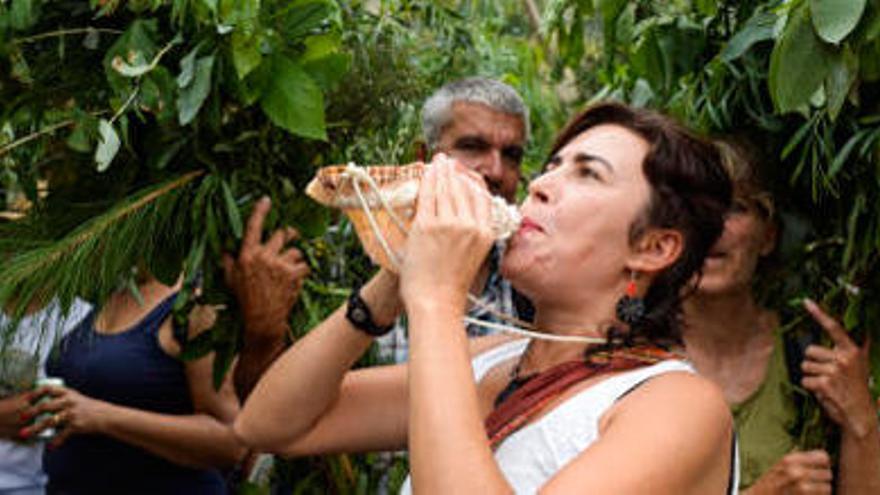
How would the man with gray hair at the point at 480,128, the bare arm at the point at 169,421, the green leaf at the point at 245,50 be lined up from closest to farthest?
the green leaf at the point at 245,50 < the bare arm at the point at 169,421 < the man with gray hair at the point at 480,128

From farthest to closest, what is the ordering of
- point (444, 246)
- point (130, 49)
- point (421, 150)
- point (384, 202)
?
point (421, 150), point (130, 49), point (384, 202), point (444, 246)

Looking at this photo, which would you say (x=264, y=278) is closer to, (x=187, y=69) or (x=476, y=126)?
(x=187, y=69)

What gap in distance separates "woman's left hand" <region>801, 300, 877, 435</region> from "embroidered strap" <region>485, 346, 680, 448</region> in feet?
2.17

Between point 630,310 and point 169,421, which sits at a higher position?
point 630,310

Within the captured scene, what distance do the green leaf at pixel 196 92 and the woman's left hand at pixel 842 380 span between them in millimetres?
1189

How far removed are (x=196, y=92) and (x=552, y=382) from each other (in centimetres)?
75

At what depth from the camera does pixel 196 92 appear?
192 cm

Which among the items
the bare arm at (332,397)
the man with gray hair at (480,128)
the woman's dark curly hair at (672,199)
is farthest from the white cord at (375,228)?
the man with gray hair at (480,128)

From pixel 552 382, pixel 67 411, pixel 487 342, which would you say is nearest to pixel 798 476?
pixel 487 342

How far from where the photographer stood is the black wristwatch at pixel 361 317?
1.87 meters

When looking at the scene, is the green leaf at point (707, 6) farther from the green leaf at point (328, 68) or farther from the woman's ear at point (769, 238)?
the green leaf at point (328, 68)

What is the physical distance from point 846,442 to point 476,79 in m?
1.41

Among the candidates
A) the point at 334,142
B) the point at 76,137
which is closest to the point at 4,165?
the point at 76,137

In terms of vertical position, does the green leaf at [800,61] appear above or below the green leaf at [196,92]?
above
